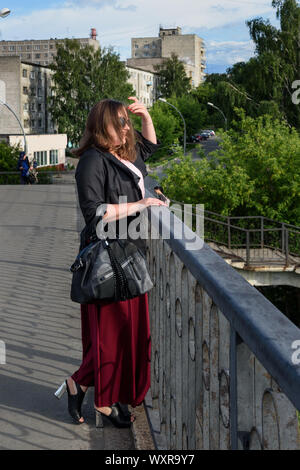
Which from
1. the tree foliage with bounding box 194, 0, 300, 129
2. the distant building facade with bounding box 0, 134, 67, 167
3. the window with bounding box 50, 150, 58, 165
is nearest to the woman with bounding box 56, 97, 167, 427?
the tree foliage with bounding box 194, 0, 300, 129

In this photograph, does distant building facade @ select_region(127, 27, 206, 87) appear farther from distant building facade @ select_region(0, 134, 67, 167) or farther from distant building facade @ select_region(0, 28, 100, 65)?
distant building facade @ select_region(0, 134, 67, 167)

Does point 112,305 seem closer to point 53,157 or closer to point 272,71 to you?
point 272,71

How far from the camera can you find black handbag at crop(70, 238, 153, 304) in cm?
305

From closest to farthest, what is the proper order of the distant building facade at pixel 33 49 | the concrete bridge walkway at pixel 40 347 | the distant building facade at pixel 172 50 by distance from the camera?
the concrete bridge walkway at pixel 40 347 → the distant building facade at pixel 172 50 → the distant building facade at pixel 33 49

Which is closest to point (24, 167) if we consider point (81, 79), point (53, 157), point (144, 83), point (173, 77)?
point (53, 157)

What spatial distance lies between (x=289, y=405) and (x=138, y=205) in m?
1.92

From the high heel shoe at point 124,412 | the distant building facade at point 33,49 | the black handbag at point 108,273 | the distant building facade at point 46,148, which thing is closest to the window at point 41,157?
the distant building facade at point 46,148

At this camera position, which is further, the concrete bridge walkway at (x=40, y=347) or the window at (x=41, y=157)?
the window at (x=41, y=157)

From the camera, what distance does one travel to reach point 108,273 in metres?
3.07

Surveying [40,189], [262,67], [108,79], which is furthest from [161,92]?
[40,189]

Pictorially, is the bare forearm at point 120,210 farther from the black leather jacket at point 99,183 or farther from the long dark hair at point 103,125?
the long dark hair at point 103,125

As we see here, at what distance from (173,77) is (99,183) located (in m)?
106

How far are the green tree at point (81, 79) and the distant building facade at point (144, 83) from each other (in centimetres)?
3461

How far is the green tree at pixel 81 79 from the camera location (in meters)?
73.1
